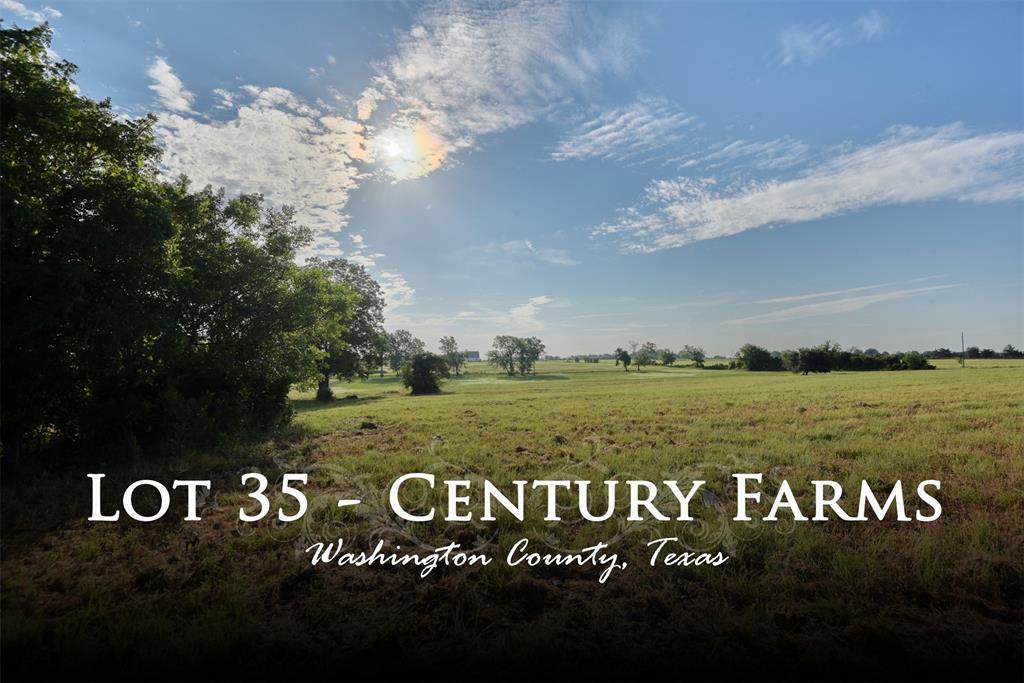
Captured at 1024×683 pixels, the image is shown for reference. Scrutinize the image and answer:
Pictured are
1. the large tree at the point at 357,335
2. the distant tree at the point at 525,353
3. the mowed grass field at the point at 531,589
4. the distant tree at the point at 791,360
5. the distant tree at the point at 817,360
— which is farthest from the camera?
the distant tree at the point at 525,353

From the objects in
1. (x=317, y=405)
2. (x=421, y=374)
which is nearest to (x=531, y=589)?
(x=317, y=405)

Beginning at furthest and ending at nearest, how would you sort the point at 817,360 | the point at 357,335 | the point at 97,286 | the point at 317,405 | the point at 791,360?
1. the point at 791,360
2. the point at 817,360
3. the point at 357,335
4. the point at 317,405
5. the point at 97,286

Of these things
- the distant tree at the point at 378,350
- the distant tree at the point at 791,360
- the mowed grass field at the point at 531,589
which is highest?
the distant tree at the point at 378,350

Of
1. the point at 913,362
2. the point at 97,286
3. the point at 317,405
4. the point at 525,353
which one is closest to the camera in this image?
the point at 97,286

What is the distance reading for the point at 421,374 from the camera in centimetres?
5222

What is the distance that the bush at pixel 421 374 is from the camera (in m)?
52.1

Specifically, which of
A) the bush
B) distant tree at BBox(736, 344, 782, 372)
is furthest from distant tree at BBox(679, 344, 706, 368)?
the bush

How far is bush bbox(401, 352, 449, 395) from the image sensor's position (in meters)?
52.1

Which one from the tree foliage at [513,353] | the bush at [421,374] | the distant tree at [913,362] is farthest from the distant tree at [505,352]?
the distant tree at [913,362]

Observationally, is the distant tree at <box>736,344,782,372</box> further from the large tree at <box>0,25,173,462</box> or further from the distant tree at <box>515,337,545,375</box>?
the large tree at <box>0,25,173,462</box>

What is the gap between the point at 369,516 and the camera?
7477mm

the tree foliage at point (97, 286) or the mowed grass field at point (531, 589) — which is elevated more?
the tree foliage at point (97, 286)

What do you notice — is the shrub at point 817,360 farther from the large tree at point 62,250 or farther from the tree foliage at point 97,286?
the large tree at point 62,250

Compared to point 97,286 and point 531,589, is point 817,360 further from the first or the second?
point 97,286
